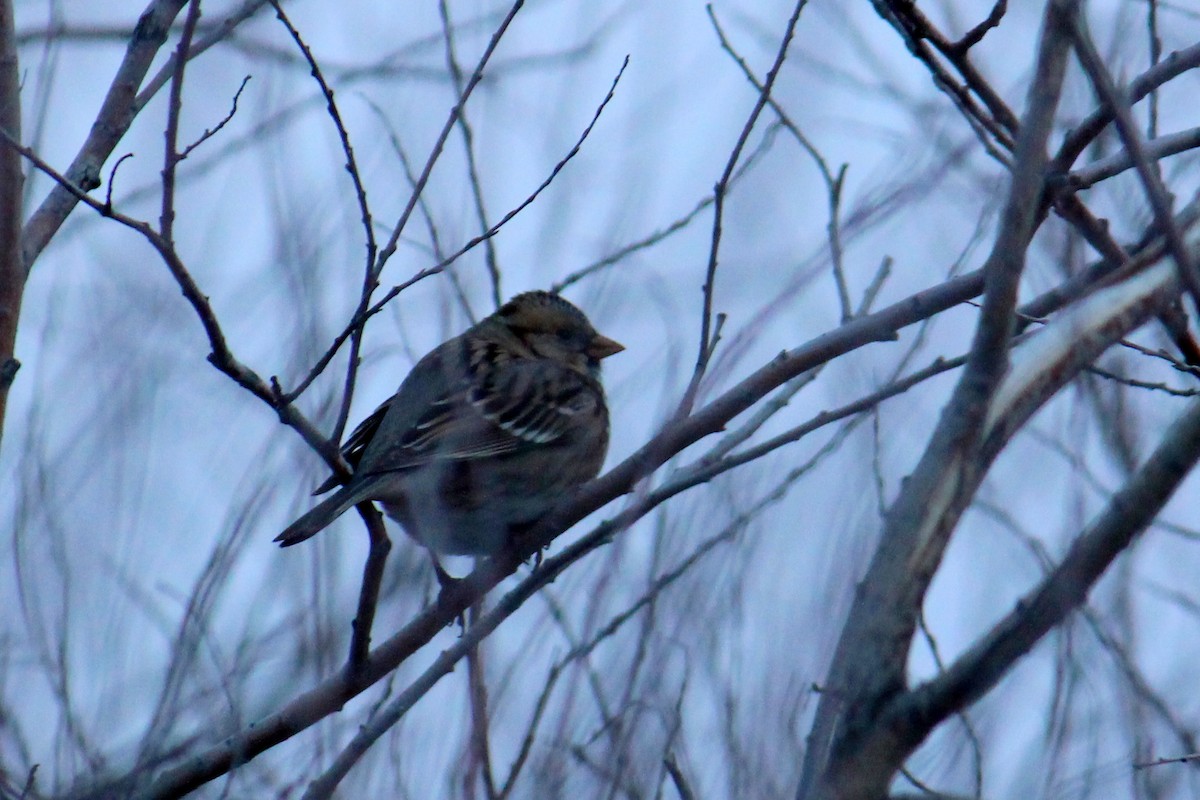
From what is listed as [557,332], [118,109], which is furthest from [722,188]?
[557,332]

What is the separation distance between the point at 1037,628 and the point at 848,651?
21 centimetres

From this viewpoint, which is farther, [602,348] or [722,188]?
[602,348]

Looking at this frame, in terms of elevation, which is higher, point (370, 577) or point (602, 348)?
point (602, 348)

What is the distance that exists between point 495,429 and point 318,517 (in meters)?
1.61

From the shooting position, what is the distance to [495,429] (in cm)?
521

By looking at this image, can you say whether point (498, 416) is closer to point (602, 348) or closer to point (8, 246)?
point (602, 348)

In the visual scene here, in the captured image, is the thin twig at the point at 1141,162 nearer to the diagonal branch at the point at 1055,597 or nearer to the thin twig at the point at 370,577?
the diagonal branch at the point at 1055,597

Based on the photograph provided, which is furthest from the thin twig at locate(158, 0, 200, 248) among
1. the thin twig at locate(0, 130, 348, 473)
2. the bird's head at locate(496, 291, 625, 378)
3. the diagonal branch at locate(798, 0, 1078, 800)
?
the bird's head at locate(496, 291, 625, 378)

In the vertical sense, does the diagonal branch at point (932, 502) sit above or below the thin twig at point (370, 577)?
below

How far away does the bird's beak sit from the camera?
6.16 meters

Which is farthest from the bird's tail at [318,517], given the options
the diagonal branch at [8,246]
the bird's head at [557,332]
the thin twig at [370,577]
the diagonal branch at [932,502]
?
the bird's head at [557,332]

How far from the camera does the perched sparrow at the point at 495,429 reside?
4398 mm

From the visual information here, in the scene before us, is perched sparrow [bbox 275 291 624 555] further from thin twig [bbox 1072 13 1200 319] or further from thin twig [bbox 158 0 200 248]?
thin twig [bbox 1072 13 1200 319]

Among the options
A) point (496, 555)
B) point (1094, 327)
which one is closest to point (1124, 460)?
point (496, 555)
